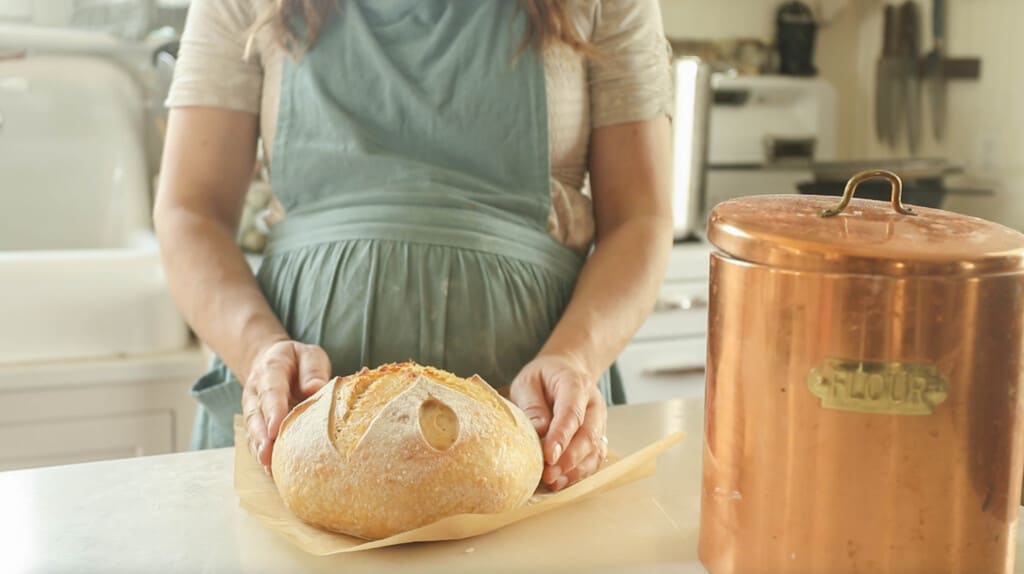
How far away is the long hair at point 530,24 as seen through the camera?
94cm

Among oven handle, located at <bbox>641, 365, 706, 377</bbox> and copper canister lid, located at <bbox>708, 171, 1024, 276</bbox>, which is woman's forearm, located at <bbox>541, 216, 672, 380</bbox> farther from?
oven handle, located at <bbox>641, 365, 706, 377</bbox>

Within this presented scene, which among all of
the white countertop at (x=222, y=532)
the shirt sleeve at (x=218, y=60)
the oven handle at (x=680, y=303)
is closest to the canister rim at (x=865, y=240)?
the white countertop at (x=222, y=532)

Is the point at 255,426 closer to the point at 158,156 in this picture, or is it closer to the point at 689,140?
the point at 158,156

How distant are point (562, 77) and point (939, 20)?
176 cm

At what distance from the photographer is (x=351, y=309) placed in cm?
90

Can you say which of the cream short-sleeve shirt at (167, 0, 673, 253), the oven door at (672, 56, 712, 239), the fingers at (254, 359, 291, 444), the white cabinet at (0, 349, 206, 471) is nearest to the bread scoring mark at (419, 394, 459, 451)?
the fingers at (254, 359, 291, 444)

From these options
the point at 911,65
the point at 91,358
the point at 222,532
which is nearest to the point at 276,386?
the point at 222,532

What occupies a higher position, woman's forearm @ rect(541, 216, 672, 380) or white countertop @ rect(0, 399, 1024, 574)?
woman's forearm @ rect(541, 216, 672, 380)

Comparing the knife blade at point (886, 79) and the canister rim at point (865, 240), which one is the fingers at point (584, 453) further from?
the knife blade at point (886, 79)

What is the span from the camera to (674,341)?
1.99 m

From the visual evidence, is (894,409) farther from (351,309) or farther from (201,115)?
(201,115)

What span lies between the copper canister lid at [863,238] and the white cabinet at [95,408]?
1.11 m

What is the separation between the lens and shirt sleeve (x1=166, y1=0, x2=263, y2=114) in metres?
0.95

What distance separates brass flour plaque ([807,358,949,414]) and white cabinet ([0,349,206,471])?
116 cm
